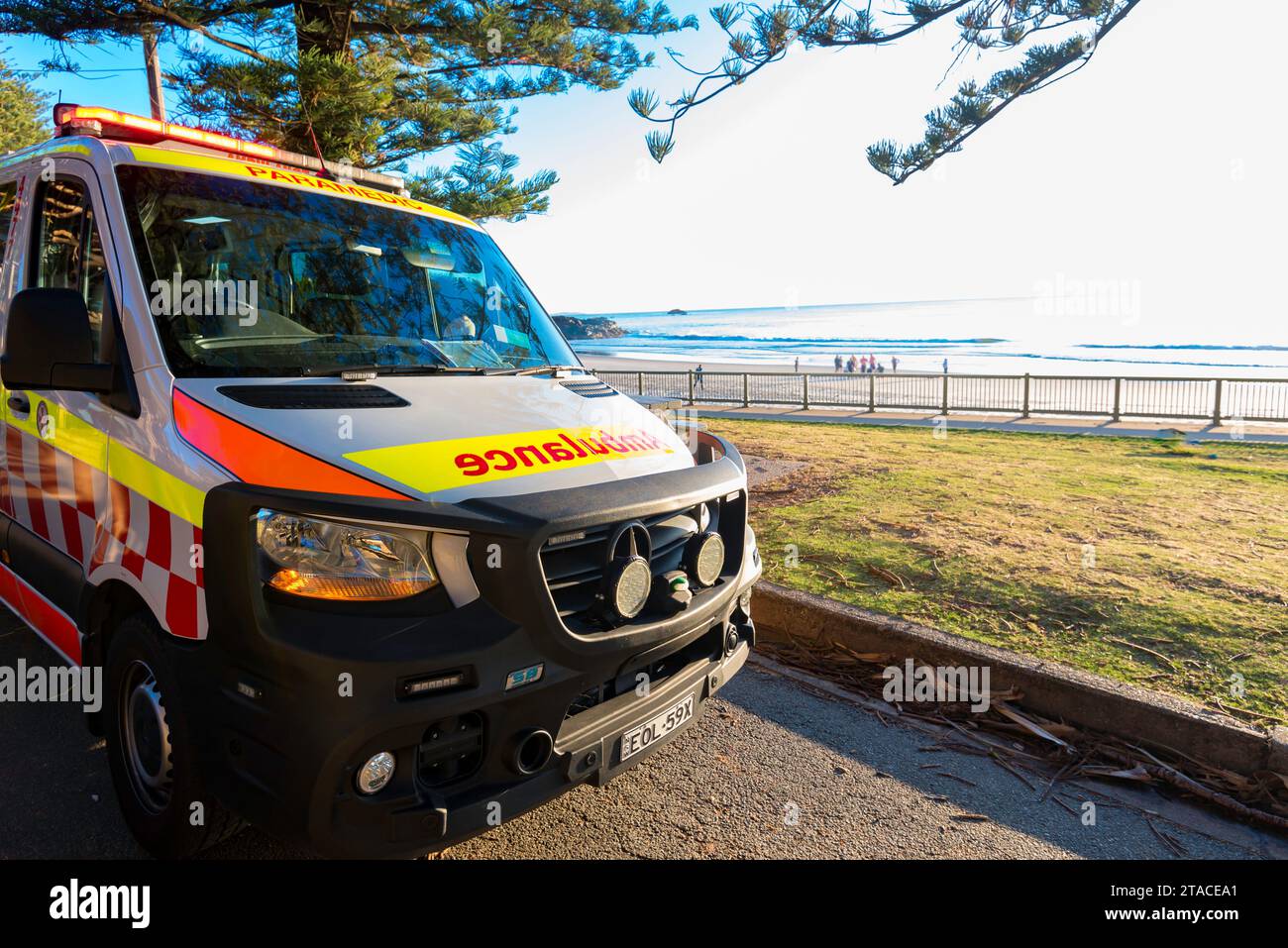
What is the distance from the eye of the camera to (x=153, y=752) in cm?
287

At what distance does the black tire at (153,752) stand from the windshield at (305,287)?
93 cm

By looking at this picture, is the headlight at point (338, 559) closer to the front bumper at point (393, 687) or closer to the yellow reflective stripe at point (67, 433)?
the front bumper at point (393, 687)

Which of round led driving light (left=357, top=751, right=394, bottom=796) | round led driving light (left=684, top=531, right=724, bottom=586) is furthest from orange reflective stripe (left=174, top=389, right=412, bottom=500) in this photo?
round led driving light (left=684, top=531, right=724, bottom=586)

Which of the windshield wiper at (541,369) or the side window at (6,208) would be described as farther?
the side window at (6,208)

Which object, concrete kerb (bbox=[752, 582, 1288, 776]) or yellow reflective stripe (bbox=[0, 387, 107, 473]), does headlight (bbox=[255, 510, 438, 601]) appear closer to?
yellow reflective stripe (bbox=[0, 387, 107, 473])

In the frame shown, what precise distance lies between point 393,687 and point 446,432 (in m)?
0.89

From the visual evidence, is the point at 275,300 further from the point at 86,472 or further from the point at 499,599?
the point at 499,599

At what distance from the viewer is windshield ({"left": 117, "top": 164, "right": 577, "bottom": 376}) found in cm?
300

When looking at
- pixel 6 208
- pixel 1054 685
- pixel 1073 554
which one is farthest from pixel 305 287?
pixel 1073 554

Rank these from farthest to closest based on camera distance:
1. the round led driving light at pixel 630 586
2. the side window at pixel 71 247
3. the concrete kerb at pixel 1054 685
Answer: the concrete kerb at pixel 1054 685 < the side window at pixel 71 247 < the round led driving light at pixel 630 586

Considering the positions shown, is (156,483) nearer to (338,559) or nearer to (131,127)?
(338,559)

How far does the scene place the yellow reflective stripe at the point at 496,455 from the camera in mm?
2480

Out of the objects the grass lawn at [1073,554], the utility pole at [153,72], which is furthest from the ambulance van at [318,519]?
the utility pole at [153,72]
